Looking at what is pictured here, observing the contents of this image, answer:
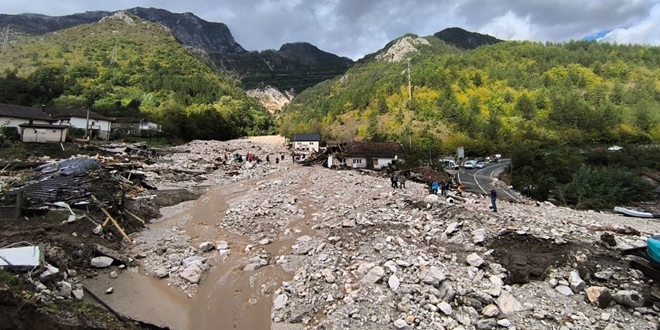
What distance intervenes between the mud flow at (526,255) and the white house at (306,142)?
5921cm

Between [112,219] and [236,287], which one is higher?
[112,219]

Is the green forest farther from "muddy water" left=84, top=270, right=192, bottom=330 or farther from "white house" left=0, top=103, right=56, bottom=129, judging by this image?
"white house" left=0, top=103, right=56, bottom=129

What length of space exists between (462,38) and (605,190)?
183169 millimetres

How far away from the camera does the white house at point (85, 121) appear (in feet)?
163

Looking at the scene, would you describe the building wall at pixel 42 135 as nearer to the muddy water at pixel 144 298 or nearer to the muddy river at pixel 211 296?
the muddy river at pixel 211 296

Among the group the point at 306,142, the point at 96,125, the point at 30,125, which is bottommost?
the point at 306,142

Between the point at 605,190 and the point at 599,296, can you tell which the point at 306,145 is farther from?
the point at 599,296

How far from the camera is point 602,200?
29.4m

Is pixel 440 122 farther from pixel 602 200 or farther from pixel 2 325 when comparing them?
pixel 2 325

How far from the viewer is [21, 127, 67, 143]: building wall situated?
36.2m

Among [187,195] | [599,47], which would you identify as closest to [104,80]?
[187,195]

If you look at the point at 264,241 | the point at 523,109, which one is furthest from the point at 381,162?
the point at 523,109

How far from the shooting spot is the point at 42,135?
1463 inches

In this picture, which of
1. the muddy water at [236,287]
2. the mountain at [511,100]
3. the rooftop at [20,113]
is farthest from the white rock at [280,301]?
the mountain at [511,100]
